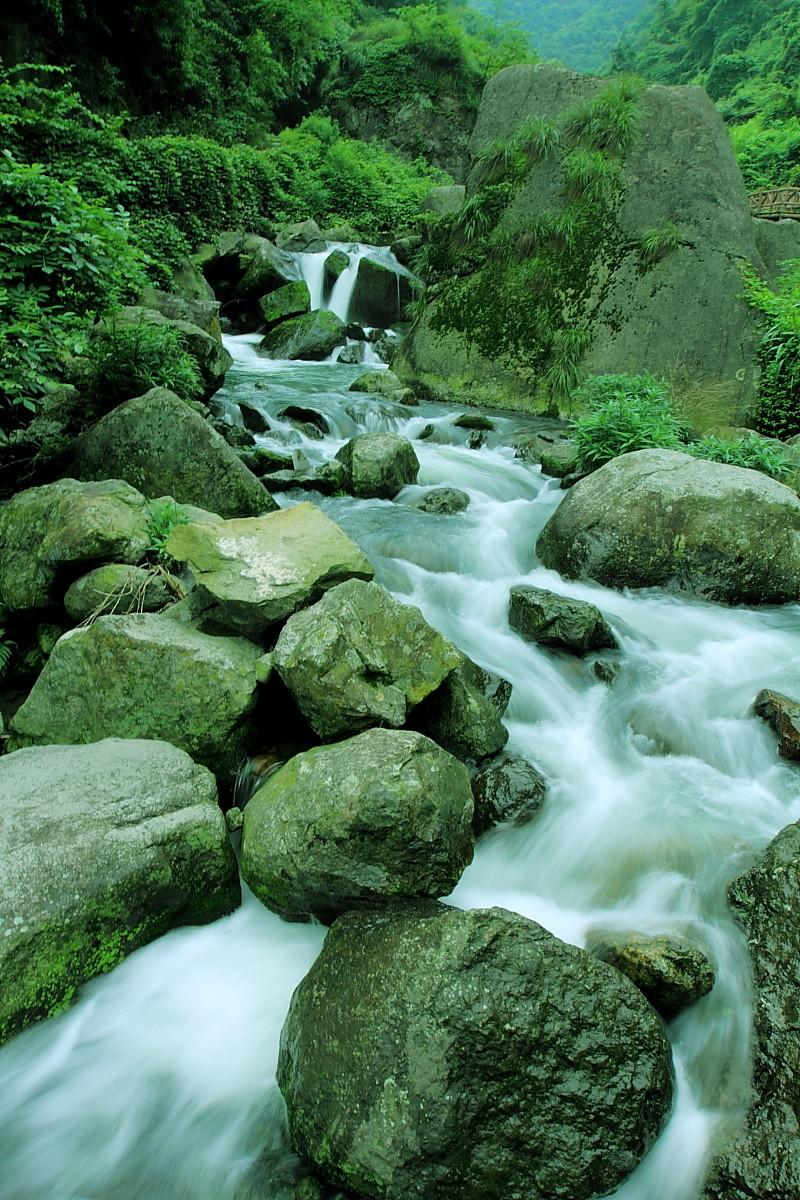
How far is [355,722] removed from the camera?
130 inches

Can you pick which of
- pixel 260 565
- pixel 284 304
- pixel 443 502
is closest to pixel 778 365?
pixel 443 502

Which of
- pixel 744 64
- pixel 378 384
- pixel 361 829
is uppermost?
pixel 744 64

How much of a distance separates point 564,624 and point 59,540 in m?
3.56

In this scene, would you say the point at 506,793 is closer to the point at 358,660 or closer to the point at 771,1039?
the point at 358,660

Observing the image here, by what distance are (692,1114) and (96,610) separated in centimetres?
393

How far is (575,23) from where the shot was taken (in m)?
62.0

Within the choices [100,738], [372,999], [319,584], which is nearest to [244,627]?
[319,584]

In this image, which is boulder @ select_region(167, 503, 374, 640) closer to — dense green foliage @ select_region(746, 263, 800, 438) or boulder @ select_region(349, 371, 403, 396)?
boulder @ select_region(349, 371, 403, 396)

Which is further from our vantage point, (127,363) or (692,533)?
(127,363)

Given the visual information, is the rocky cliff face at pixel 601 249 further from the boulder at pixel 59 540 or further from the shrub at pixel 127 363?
the boulder at pixel 59 540

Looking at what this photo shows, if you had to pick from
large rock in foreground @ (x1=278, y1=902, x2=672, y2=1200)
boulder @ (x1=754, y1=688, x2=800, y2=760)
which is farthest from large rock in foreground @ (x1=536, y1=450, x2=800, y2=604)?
large rock in foreground @ (x1=278, y1=902, x2=672, y2=1200)

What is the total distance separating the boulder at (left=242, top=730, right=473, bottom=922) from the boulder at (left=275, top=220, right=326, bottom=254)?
1793cm

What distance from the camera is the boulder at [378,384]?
10867 millimetres

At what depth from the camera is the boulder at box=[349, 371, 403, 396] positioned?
35.7 feet
